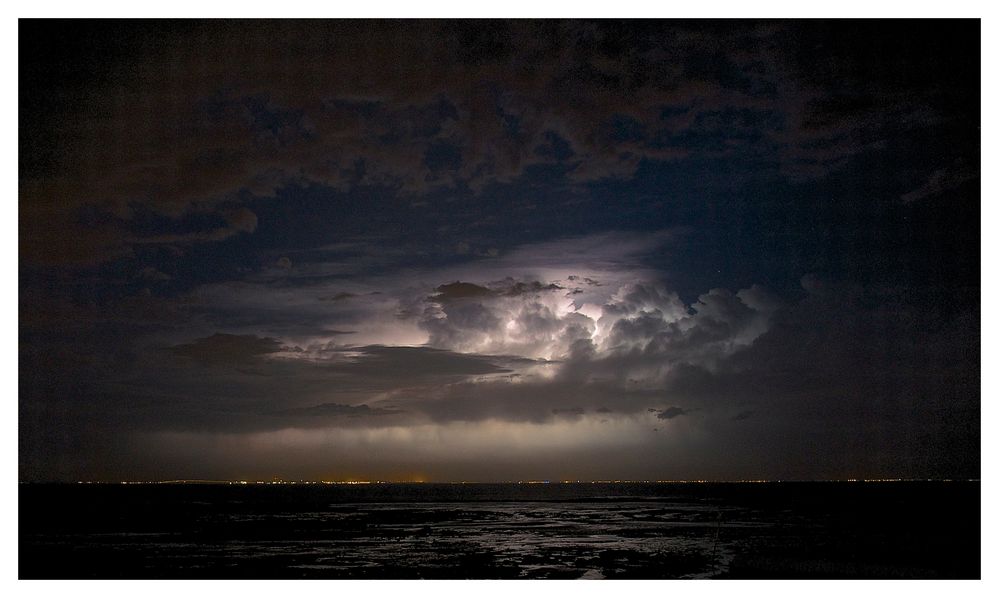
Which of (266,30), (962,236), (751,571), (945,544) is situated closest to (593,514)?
(945,544)

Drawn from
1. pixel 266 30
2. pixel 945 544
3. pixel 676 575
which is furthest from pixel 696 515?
pixel 266 30

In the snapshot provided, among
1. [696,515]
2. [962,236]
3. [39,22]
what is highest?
[39,22]

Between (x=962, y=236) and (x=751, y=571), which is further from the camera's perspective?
(x=751, y=571)

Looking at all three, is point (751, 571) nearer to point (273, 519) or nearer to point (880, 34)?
point (880, 34)

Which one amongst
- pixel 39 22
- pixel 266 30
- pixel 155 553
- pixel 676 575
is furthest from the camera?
pixel 155 553

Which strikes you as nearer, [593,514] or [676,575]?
[676,575]
